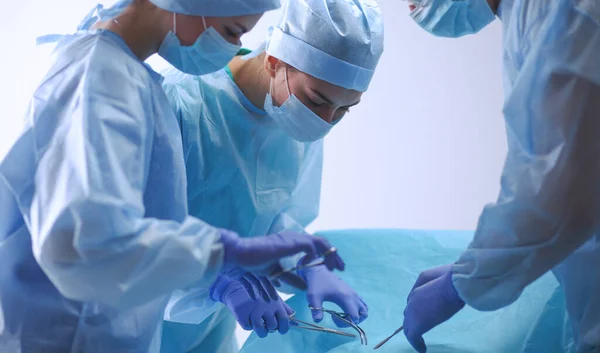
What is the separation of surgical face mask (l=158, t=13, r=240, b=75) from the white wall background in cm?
136

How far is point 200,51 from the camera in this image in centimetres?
114

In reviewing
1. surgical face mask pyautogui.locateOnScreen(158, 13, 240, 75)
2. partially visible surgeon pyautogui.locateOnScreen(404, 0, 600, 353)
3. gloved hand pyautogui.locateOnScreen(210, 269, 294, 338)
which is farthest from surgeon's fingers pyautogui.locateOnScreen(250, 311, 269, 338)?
surgical face mask pyautogui.locateOnScreen(158, 13, 240, 75)

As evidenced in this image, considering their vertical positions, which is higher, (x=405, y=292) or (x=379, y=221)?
(x=405, y=292)

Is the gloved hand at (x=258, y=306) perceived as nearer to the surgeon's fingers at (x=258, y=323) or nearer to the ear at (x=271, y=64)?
the surgeon's fingers at (x=258, y=323)

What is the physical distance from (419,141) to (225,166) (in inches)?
48.5

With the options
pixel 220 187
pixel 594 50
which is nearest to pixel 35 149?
pixel 220 187

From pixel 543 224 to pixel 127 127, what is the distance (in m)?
0.65

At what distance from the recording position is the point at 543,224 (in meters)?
1.03

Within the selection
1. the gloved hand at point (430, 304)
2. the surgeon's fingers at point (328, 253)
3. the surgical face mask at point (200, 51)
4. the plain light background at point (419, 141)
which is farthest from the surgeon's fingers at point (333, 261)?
the plain light background at point (419, 141)

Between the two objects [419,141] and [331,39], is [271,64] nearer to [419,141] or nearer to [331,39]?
[331,39]

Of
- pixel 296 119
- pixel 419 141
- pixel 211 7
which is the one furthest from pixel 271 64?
pixel 419 141

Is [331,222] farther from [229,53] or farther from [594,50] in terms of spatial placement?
[594,50]

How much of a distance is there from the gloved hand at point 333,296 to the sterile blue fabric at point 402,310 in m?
0.05

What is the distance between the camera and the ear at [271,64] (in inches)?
57.4
